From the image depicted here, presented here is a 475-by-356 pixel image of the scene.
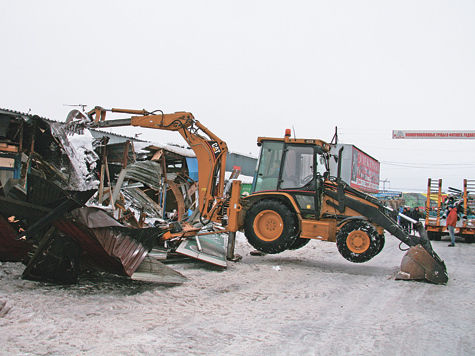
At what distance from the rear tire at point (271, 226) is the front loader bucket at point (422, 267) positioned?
2111mm

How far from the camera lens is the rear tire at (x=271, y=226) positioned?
8133 millimetres

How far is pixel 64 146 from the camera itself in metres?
10.3

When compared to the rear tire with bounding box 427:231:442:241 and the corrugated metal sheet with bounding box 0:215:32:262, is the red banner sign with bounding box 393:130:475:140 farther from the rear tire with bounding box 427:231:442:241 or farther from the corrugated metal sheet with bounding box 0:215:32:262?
the corrugated metal sheet with bounding box 0:215:32:262

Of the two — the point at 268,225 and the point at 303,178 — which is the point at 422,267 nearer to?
the point at 303,178

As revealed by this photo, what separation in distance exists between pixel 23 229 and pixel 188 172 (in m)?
10.8

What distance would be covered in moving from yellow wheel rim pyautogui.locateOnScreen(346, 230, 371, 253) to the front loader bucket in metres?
0.71

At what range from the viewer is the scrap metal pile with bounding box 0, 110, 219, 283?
475 cm

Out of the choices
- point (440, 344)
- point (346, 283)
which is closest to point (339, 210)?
point (346, 283)

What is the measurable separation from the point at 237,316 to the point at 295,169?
4465mm

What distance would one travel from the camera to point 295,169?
8.54 m

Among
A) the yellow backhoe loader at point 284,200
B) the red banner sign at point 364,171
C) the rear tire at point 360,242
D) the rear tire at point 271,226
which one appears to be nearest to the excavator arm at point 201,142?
the yellow backhoe loader at point 284,200

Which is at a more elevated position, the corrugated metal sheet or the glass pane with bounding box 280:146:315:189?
the glass pane with bounding box 280:146:315:189

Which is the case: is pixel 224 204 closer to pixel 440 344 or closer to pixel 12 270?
pixel 12 270

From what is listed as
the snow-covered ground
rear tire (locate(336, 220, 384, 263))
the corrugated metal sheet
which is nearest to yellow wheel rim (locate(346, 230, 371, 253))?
rear tire (locate(336, 220, 384, 263))
